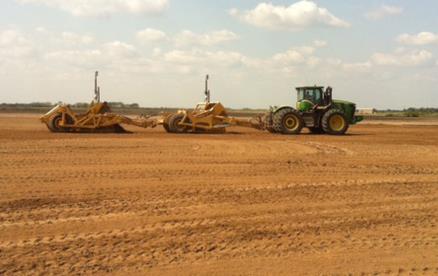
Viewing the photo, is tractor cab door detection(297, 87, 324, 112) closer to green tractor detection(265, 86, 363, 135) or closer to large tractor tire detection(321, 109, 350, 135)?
green tractor detection(265, 86, 363, 135)

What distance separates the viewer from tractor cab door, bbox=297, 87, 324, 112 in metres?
23.2

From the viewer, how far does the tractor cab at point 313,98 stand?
75.9ft

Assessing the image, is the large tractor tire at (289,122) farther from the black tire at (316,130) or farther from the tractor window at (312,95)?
the black tire at (316,130)

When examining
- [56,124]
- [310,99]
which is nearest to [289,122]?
[310,99]

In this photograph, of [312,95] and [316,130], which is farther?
[316,130]

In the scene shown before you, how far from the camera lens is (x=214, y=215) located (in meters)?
7.36

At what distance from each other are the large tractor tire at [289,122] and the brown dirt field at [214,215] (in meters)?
9.96

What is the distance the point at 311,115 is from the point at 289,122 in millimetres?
1047

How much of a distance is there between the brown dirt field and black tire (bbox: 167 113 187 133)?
9.94 meters

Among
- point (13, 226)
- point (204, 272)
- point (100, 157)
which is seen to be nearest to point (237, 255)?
point (204, 272)

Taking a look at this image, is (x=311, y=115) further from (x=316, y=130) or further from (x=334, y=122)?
(x=316, y=130)

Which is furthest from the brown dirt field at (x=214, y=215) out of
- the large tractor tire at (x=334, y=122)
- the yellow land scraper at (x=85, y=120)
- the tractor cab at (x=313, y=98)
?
the tractor cab at (x=313, y=98)

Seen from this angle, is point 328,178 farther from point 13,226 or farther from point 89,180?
point 13,226

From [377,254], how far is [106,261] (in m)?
2.85
